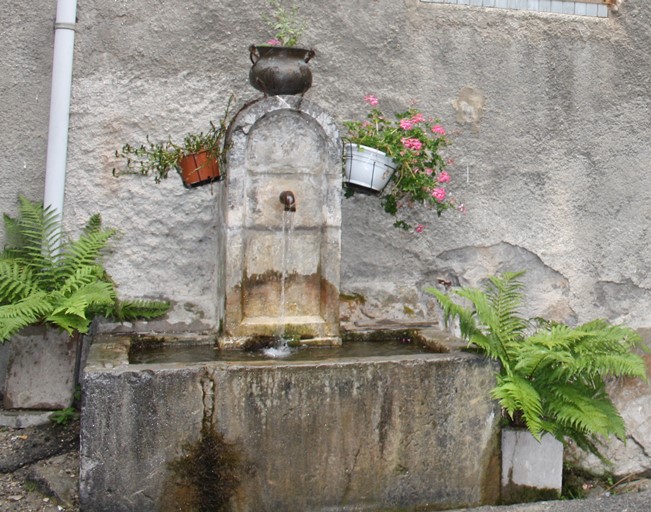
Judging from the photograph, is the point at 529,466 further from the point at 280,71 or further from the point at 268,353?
the point at 280,71

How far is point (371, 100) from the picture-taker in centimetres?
526

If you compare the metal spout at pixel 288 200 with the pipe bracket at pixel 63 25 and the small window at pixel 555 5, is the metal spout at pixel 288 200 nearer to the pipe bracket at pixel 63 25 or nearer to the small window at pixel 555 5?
the pipe bracket at pixel 63 25

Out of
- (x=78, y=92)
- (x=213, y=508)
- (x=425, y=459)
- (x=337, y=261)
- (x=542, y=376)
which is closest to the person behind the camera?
(x=213, y=508)

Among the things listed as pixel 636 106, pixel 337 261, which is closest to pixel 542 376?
pixel 337 261

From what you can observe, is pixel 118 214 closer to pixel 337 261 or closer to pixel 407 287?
pixel 337 261

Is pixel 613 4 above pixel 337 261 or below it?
above

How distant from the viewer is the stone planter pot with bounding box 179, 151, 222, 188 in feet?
15.6

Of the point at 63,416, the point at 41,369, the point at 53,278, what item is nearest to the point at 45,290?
the point at 53,278

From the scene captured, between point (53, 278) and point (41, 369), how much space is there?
0.57 metres

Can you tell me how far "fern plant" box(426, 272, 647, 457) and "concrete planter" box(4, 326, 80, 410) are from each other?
7.47 feet

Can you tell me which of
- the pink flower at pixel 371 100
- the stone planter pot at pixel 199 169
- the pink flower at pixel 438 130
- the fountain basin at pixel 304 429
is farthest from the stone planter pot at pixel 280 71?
the fountain basin at pixel 304 429

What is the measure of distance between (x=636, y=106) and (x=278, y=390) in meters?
3.72

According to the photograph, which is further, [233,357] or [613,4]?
[613,4]

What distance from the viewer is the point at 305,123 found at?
15.2 ft
